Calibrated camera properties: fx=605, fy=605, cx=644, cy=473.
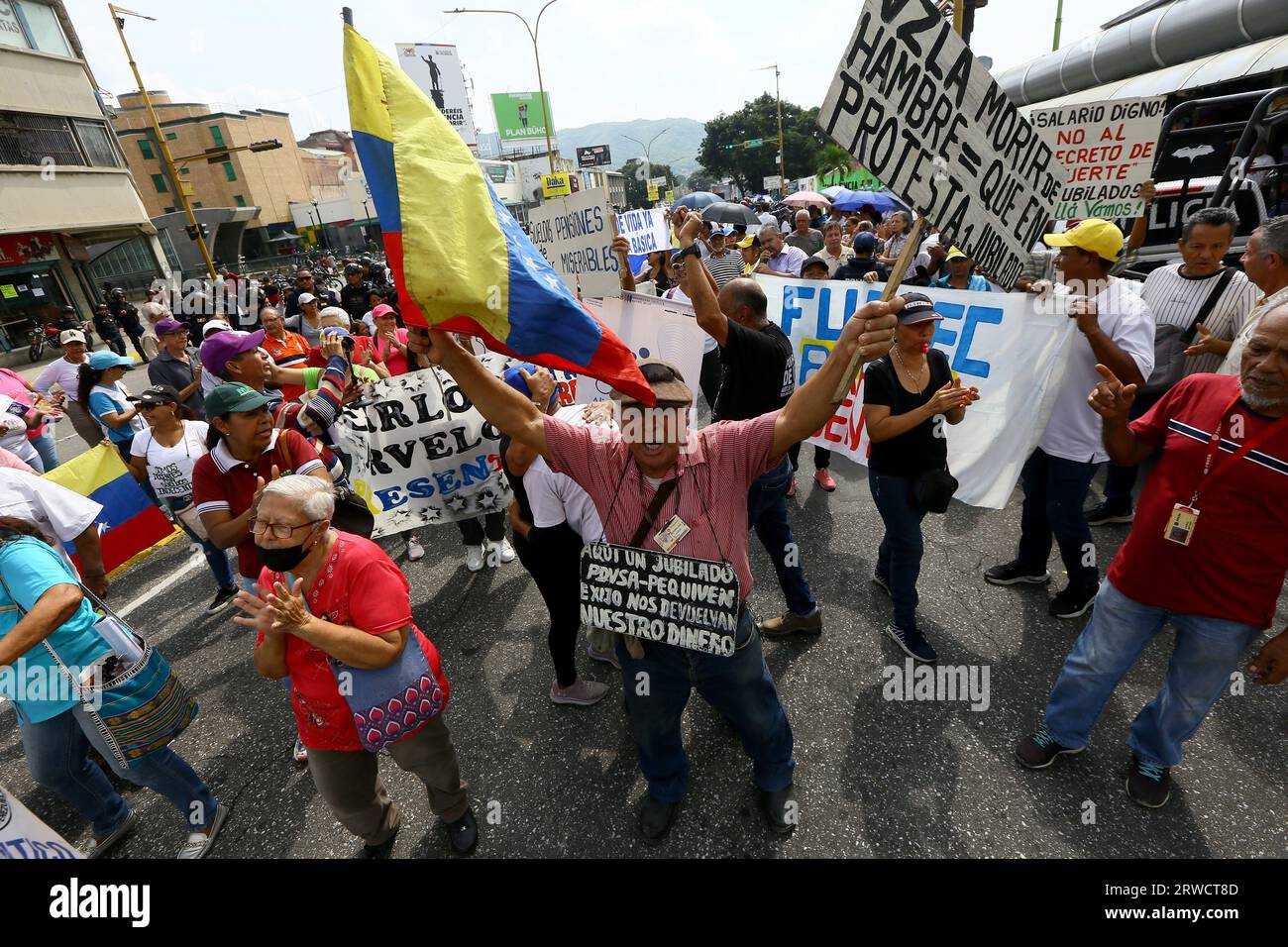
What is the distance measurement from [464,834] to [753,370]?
287cm

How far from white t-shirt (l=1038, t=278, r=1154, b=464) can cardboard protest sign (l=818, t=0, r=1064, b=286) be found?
59.1 inches

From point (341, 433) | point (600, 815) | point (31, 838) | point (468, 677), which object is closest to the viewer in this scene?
point (31, 838)

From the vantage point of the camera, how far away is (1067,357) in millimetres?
3551

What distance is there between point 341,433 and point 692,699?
313 centimetres

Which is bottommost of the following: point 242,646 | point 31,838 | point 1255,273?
point 242,646

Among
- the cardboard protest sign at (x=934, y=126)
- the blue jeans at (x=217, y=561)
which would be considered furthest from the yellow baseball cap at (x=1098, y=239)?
the blue jeans at (x=217, y=561)

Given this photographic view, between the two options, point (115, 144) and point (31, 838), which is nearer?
point (31, 838)

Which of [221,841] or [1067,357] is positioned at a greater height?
[1067,357]

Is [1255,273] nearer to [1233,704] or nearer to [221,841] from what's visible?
[1233,704]

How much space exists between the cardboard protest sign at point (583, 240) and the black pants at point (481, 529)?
6.92 feet

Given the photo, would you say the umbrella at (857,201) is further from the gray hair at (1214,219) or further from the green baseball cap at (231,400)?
the green baseball cap at (231,400)

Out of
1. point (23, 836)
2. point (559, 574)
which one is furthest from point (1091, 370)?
point (23, 836)

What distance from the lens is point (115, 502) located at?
5.30 meters
